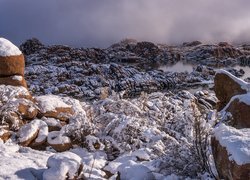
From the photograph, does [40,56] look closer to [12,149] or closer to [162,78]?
[162,78]

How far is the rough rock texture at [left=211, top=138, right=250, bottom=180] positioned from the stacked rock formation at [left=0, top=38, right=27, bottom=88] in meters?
7.57

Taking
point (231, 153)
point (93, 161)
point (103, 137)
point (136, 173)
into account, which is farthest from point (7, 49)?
point (231, 153)

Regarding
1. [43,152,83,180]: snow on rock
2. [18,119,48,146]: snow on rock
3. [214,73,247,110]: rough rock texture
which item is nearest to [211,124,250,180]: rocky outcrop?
[43,152,83,180]: snow on rock

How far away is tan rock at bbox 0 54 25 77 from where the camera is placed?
510 inches

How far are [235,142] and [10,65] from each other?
27.8 feet

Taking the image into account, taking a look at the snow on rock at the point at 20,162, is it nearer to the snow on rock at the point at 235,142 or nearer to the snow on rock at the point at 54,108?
the snow on rock at the point at 54,108

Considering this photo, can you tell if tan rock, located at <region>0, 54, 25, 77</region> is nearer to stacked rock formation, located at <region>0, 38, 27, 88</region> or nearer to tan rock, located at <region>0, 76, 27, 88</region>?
stacked rock formation, located at <region>0, 38, 27, 88</region>

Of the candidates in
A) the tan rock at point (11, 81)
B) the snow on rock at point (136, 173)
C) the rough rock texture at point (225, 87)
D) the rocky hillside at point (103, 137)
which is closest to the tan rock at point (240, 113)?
the rocky hillside at point (103, 137)

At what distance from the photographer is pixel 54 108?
1235cm

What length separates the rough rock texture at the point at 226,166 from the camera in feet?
20.3

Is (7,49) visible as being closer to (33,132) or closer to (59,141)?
(33,132)

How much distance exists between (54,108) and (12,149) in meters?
3.01

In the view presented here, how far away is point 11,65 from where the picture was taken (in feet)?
42.9

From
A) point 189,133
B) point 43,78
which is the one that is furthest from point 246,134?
point 43,78
